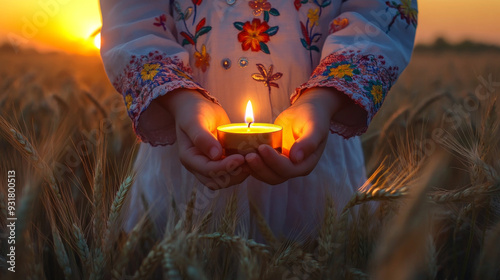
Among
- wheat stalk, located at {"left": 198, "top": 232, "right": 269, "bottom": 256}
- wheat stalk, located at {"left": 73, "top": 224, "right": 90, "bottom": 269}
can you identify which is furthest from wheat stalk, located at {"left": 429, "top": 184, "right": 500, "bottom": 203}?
wheat stalk, located at {"left": 73, "top": 224, "right": 90, "bottom": 269}

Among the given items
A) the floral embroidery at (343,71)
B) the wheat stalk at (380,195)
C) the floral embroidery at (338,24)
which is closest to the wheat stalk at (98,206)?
the wheat stalk at (380,195)

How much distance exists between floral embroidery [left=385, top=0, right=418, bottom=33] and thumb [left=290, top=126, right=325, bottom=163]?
374 millimetres

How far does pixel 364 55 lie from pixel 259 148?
37cm

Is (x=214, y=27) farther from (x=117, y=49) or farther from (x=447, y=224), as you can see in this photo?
(x=447, y=224)

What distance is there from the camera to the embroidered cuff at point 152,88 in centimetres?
79

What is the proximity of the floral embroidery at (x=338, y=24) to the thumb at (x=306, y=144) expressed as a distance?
0.31 meters

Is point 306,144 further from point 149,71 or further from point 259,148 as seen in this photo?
point 149,71

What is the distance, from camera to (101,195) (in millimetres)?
608

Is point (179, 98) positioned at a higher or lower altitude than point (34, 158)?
higher

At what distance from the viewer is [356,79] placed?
800 millimetres

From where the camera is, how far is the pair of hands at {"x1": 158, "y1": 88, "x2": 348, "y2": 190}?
64cm

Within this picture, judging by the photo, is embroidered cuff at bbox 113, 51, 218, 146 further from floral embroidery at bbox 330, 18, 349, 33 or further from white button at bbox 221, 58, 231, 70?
floral embroidery at bbox 330, 18, 349, 33

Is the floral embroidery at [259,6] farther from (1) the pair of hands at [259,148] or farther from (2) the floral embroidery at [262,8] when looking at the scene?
(1) the pair of hands at [259,148]

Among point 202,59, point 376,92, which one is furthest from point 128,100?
point 376,92
